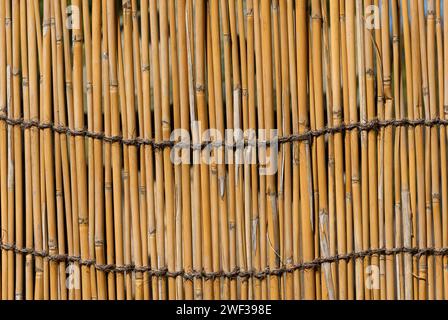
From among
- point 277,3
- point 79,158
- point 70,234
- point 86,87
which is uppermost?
point 277,3

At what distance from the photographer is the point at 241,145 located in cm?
152

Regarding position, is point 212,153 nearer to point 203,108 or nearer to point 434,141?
point 203,108

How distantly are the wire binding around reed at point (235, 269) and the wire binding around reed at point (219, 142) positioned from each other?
0.26 metres

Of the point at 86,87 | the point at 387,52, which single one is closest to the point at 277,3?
the point at 387,52

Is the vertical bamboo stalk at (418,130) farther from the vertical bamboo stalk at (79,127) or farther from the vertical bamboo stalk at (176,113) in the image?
the vertical bamboo stalk at (79,127)

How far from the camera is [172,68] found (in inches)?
59.9

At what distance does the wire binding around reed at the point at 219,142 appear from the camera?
4.92 feet

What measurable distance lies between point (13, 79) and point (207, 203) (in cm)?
51

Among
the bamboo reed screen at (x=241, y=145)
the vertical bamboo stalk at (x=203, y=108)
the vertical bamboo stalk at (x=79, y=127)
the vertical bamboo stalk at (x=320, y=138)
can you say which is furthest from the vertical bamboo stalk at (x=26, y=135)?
the vertical bamboo stalk at (x=320, y=138)

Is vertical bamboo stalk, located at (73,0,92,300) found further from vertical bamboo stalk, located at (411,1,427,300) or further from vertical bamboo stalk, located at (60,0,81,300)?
vertical bamboo stalk, located at (411,1,427,300)

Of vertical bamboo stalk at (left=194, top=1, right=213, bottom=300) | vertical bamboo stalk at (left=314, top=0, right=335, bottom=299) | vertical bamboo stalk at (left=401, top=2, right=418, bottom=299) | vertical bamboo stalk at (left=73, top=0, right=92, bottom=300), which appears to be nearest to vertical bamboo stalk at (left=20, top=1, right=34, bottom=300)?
vertical bamboo stalk at (left=73, top=0, right=92, bottom=300)

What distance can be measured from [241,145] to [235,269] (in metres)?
0.27

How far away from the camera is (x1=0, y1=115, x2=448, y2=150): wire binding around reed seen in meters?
1.50
